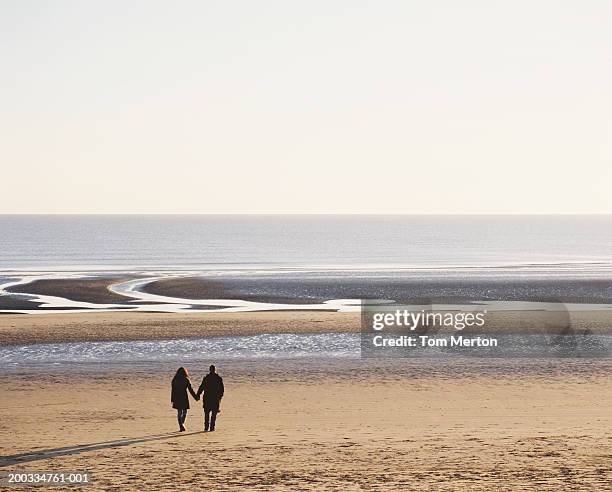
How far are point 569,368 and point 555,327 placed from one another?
1249 cm

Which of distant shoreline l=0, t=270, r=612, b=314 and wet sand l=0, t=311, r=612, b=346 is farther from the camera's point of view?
distant shoreline l=0, t=270, r=612, b=314

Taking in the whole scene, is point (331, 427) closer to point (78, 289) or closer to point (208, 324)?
point (208, 324)

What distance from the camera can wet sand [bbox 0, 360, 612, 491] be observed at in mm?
16109

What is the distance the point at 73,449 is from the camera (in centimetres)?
1855

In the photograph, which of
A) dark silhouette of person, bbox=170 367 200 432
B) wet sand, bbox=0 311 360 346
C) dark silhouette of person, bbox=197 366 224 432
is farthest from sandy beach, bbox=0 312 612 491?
wet sand, bbox=0 311 360 346

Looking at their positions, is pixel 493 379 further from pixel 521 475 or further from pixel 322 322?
pixel 322 322

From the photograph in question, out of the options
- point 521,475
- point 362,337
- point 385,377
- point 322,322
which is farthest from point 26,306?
point 521,475

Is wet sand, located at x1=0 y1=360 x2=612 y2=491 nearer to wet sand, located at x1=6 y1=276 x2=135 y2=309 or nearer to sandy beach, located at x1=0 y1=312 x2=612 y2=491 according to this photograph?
sandy beach, located at x1=0 y1=312 x2=612 y2=491

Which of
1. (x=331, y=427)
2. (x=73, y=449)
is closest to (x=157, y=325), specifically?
(x=331, y=427)

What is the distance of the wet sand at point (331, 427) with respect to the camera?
16.1 meters

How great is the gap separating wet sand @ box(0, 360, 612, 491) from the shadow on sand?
1.6 inches

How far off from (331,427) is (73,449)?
6.18m

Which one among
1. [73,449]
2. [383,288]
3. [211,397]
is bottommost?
[73,449]

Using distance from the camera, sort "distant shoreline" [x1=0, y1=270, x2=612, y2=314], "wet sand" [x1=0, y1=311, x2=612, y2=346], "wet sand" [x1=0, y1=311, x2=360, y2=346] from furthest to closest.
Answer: "distant shoreline" [x1=0, y1=270, x2=612, y2=314], "wet sand" [x1=0, y1=311, x2=612, y2=346], "wet sand" [x1=0, y1=311, x2=360, y2=346]
